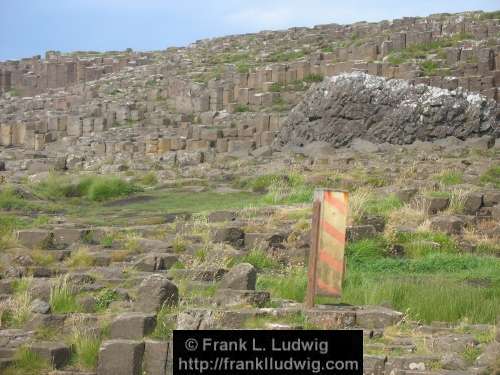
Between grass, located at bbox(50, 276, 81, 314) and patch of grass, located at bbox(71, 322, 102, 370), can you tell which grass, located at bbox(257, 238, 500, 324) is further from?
patch of grass, located at bbox(71, 322, 102, 370)

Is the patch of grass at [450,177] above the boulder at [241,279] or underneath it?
above

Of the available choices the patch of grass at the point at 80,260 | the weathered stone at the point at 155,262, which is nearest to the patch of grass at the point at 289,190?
the patch of grass at the point at 80,260

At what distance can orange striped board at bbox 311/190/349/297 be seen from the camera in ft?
44.4

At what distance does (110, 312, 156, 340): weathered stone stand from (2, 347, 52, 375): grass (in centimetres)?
83

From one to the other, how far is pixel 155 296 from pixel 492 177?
51.5ft

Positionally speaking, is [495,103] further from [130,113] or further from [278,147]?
[130,113]

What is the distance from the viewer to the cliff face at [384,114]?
35.6 meters

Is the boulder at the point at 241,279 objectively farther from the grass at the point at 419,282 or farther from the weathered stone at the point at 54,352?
the weathered stone at the point at 54,352

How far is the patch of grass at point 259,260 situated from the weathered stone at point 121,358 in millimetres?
6744

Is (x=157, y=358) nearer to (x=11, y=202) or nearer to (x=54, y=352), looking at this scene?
(x=54, y=352)

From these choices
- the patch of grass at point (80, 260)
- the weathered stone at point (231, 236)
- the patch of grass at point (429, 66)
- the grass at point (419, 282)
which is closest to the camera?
the grass at point (419, 282)

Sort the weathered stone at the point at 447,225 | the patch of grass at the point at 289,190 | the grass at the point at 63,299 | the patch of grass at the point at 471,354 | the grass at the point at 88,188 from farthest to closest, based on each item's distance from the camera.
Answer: the grass at the point at 88,188 → the patch of grass at the point at 289,190 → the weathered stone at the point at 447,225 → the grass at the point at 63,299 → the patch of grass at the point at 471,354

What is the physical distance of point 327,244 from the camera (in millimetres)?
13617

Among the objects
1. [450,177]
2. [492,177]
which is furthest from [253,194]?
[492,177]
